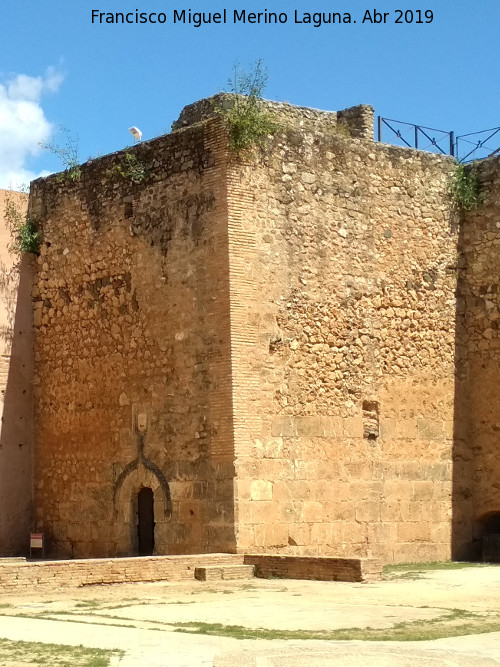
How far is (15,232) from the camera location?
18.3 m

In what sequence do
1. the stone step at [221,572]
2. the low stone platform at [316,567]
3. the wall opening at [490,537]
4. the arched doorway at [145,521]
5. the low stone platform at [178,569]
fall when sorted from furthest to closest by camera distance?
the wall opening at [490,537] → the arched doorway at [145,521] → the stone step at [221,572] → the low stone platform at [316,567] → the low stone platform at [178,569]

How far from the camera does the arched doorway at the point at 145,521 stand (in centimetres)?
1614

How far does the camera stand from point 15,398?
17938 mm

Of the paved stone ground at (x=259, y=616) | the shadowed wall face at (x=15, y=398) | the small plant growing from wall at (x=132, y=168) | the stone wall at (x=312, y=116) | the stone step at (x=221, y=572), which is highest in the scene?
the stone wall at (x=312, y=116)

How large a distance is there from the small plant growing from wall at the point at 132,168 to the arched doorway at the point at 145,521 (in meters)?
4.30

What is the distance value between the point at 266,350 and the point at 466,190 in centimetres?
481

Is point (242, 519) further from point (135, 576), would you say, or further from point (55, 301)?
point (55, 301)

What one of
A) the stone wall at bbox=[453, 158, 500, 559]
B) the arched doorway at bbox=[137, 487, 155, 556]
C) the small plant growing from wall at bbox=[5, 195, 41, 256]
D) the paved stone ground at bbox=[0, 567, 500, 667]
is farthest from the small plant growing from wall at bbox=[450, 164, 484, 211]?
the arched doorway at bbox=[137, 487, 155, 556]

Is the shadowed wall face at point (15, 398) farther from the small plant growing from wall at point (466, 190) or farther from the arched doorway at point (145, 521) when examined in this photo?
the small plant growing from wall at point (466, 190)

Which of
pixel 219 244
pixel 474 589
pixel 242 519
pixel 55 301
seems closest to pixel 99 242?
pixel 55 301

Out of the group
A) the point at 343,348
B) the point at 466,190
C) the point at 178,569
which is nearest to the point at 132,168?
the point at 343,348

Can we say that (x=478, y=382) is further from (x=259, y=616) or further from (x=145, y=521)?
(x=259, y=616)

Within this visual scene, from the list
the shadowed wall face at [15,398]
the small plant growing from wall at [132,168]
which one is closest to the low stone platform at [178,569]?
the shadowed wall face at [15,398]

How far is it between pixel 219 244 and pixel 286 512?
3.55 metres
